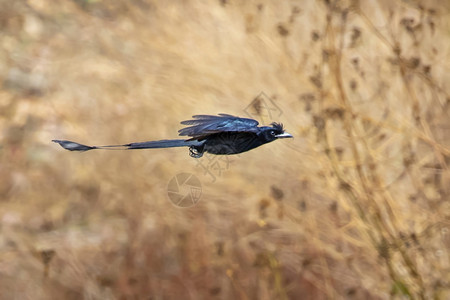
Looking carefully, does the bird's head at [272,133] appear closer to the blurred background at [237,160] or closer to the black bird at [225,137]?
the black bird at [225,137]

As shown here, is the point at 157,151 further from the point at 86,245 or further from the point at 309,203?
the point at 309,203

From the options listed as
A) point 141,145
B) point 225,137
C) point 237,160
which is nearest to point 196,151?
point 225,137

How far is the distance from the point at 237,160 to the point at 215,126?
109cm

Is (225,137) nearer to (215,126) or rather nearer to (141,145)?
(215,126)

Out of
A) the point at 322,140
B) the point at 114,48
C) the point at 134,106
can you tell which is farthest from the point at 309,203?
the point at 114,48

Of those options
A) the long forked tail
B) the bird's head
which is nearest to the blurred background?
the bird's head

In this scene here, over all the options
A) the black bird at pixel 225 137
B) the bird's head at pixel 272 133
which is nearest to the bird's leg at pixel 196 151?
the black bird at pixel 225 137

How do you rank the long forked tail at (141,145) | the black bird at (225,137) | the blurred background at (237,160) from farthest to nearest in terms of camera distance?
the blurred background at (237,160) < the black bird at (225,137) < the long forked tail at (141,145)

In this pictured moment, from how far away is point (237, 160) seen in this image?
2.10 m

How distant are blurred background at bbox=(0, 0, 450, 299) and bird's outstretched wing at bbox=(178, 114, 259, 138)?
81cm

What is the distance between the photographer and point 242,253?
2.17m

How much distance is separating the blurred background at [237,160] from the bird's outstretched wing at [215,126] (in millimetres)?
808

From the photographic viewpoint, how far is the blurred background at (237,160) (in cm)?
201

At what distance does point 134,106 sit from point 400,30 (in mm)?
960
